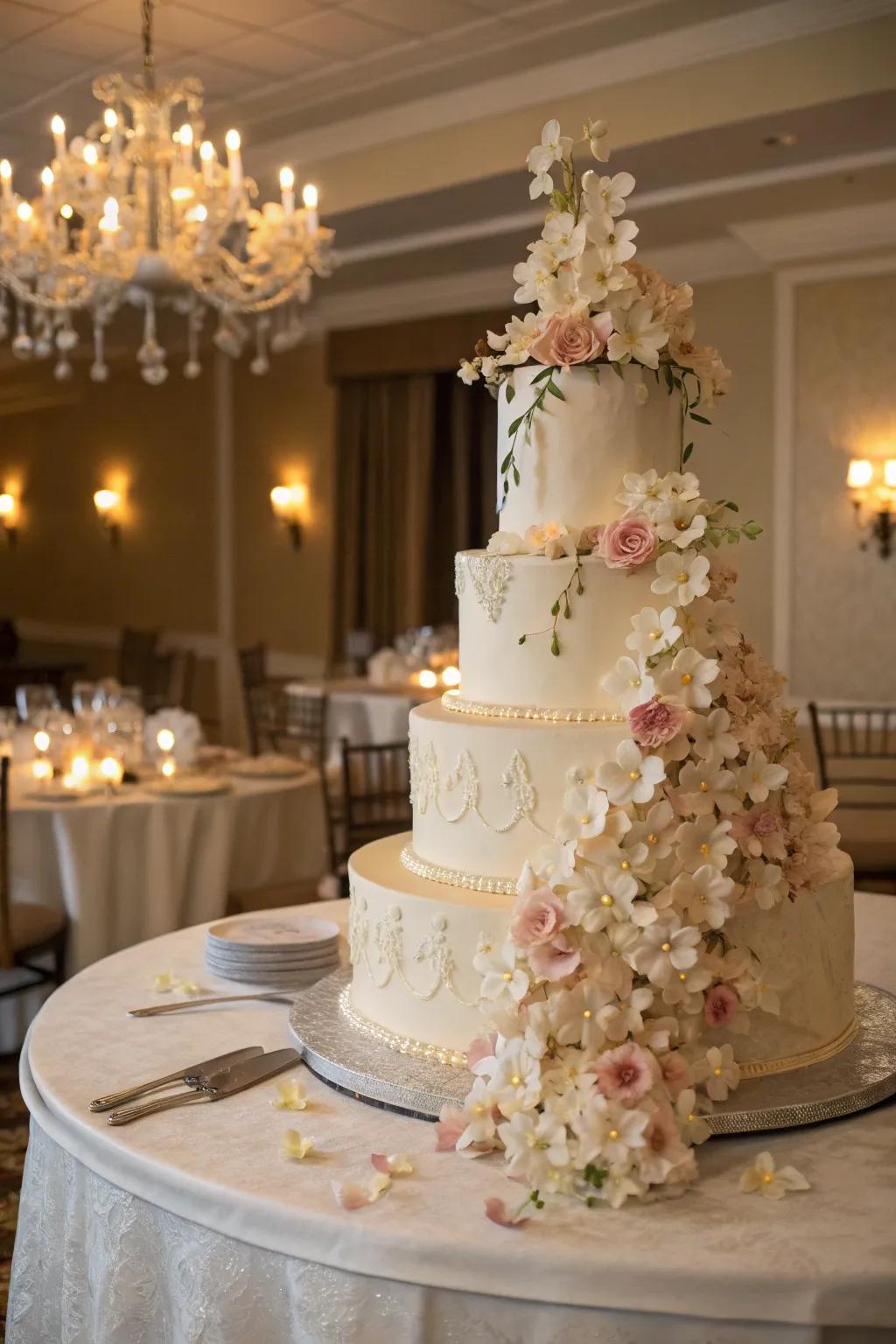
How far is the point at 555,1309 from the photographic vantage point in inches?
58.9

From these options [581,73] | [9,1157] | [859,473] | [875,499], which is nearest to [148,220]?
[581,73]

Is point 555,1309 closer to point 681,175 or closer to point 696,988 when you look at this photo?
point 696,988

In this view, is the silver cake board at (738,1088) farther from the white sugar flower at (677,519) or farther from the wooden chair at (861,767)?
the wooden chair at (861,767)

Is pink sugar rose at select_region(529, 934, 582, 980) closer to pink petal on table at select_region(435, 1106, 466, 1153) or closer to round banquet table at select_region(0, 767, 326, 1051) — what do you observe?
pink petal on table at select_region(435, 1106, 466, 1153)

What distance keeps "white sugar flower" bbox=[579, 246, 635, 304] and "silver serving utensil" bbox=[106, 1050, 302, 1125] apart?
47.6 inches

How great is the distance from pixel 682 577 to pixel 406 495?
30.4 ft

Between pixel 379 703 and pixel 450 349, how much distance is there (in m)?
3.65

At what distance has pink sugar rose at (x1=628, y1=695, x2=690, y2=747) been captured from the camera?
5.76 feet

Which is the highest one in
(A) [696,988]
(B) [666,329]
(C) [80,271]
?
(C) [80,271]

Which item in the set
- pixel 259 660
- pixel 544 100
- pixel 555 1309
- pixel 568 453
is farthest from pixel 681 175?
pixel 555 1309

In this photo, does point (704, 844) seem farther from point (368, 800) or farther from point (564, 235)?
point (368, 800)

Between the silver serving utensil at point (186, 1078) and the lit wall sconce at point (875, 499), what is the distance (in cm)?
649

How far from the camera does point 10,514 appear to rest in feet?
51.1

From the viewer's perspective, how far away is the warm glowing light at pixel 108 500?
13906 mm
